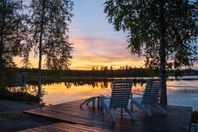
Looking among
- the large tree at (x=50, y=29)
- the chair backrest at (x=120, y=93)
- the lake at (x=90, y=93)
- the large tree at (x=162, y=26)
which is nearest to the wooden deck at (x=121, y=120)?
the chair backrest at (x=120, y=93)

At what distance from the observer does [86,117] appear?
28.9 feet

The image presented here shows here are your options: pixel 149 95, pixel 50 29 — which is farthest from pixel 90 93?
pixel 149 95

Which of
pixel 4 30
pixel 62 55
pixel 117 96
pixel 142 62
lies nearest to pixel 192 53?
pixel 142 62

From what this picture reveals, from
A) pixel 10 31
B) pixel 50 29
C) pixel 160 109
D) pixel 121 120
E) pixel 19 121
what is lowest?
pixel 19 121

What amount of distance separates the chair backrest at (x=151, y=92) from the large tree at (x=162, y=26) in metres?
3.27

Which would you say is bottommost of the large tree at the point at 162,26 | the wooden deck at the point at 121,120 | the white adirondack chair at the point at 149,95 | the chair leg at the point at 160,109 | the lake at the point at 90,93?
the lake at the point at 90,93

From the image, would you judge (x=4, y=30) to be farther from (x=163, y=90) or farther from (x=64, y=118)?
(x=64, y=118)

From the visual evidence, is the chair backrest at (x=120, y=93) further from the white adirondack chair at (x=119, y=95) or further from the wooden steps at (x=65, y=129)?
the wooden steps at (x=65, y=129)

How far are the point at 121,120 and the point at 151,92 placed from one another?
61.2 inches

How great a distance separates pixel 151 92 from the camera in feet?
31.3

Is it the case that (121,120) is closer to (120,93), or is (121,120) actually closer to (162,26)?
(120,93)

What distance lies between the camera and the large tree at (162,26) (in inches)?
492

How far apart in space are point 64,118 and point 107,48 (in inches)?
912

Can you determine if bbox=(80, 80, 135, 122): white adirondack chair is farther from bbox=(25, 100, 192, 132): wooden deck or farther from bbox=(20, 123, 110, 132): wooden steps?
bbox=(20, 123, 110, 132): wooden steps
